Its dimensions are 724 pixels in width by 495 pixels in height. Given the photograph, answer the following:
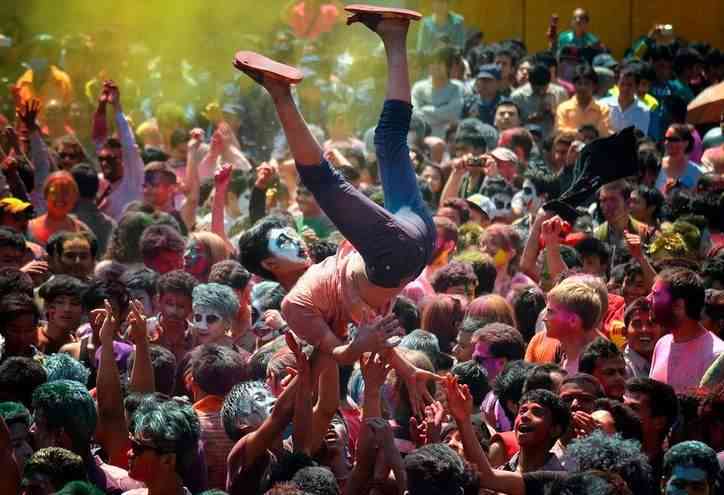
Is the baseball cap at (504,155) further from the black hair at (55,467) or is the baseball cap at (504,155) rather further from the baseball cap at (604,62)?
the black hair at (55,467)

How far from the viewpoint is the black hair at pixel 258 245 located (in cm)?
735

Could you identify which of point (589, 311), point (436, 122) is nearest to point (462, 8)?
point (436, 122)

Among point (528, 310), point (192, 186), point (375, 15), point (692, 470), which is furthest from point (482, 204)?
point (692, 470)

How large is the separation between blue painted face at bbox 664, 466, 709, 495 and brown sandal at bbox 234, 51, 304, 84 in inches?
79.3

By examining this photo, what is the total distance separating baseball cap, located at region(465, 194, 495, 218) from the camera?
30.8 ft

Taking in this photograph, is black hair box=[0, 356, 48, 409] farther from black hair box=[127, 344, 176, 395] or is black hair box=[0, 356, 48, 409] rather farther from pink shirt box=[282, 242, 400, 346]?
pink shirt box=[282, 242, 400, 346]

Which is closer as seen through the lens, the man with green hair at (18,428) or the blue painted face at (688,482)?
the blue painted face at (688,482)

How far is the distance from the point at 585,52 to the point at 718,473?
31.8 feet

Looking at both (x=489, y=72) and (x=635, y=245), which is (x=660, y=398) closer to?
(x=635, y=245)

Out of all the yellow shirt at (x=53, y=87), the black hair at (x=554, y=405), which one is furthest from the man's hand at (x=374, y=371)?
the yellow shirt at (x=53, y=87)

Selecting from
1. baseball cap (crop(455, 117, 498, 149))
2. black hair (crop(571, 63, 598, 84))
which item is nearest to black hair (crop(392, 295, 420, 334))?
baseball cap (crop(455, 117, 498, 149))

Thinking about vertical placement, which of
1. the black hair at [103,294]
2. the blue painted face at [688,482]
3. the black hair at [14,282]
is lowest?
the black hair at [103,294]

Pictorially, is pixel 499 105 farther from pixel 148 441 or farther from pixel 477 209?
pixel 148 441

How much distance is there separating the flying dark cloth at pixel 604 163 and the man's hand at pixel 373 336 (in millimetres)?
2120
